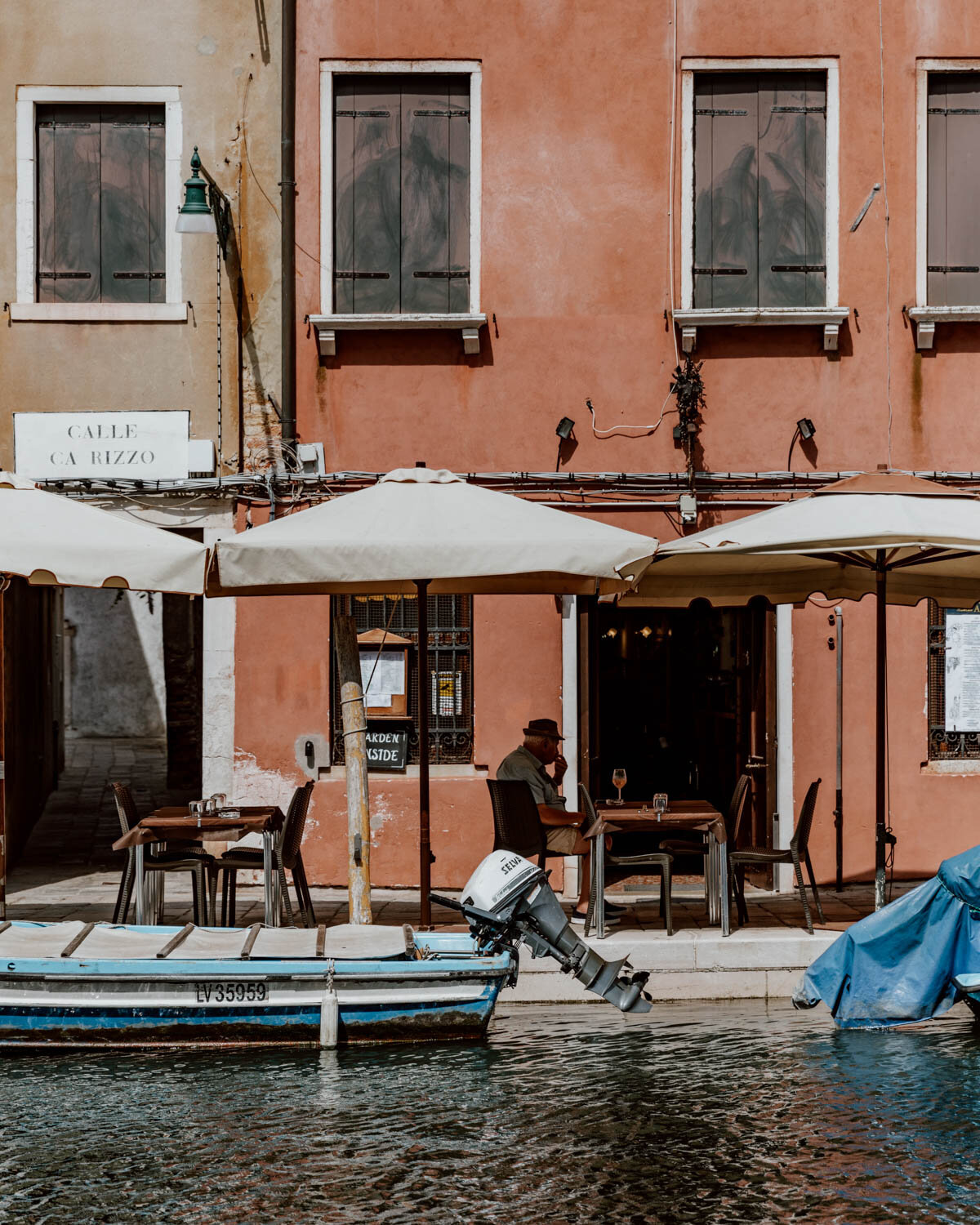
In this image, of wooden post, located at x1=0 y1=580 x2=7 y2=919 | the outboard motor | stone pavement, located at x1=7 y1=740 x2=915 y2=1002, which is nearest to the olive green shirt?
stone pavement, located at x1=7 y1=740 x2=915 y2=1002

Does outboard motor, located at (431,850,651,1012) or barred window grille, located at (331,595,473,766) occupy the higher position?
barred window grille, located at (331,595,473,766)

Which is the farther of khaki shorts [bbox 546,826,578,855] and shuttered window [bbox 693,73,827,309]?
shuttered window [bbox 693,73,827,309]

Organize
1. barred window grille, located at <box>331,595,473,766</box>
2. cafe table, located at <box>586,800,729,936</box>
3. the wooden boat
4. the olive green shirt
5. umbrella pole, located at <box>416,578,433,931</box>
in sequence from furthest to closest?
1. barred window grille, located at <box>331,595,473,766</box>
2. the olive green shirt
3. cafe table, located at <box>586,800,729,936</box>
4. umbrella pole, located at <box>416,578,433,931</box>
5. the wooden boat

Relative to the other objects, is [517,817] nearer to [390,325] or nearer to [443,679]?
[443,679]

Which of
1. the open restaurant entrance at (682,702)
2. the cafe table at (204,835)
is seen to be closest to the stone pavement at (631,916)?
the cafe table at (204,835)

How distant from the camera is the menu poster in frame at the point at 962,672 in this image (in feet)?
→ 40.8

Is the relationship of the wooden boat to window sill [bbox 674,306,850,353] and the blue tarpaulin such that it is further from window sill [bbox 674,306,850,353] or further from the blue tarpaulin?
window sill [bbox 674,306,850,353]

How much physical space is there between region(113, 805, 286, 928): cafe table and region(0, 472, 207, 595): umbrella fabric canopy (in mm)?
1499

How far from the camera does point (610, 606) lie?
13.5 metres

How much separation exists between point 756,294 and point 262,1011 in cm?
717

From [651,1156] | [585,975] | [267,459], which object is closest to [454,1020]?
[585,975]

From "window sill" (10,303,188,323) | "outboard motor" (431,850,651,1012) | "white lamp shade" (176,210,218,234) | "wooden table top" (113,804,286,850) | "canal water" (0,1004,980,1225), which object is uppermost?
"white lamp shade" (176,210,218,234)

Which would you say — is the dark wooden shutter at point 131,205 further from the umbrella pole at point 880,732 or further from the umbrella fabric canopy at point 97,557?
the umbrella pole at point 880,732

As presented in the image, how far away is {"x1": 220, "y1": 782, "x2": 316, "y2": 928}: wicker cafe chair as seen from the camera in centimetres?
970
